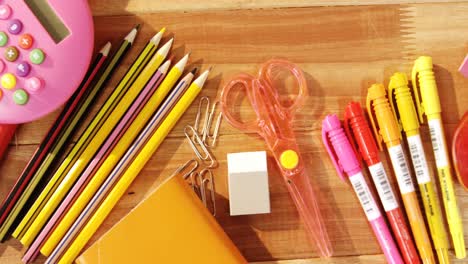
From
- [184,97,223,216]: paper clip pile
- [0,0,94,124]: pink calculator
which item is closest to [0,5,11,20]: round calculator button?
[0,0,94,124]: pink calculator

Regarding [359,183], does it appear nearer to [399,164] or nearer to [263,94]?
[399,164]

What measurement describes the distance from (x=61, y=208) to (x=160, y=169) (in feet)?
0.40

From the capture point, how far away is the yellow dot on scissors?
0.62 m

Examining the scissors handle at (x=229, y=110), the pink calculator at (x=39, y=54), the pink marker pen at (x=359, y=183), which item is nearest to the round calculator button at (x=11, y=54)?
the pink calculator at (x=39, y=54)

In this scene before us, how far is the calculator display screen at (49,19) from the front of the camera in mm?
571

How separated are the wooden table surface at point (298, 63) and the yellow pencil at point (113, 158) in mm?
33

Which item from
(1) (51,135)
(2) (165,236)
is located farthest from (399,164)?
(1) (51,135)

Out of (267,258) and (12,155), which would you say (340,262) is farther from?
(12,155)

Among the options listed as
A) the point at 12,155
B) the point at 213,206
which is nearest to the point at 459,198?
the point at 213,206

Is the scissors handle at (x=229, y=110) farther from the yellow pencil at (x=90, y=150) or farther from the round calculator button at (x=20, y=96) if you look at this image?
the round calculator button at (x=20, y=96)

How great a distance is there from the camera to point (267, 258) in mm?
634

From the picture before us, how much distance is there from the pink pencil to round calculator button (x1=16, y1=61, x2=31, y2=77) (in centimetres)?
12

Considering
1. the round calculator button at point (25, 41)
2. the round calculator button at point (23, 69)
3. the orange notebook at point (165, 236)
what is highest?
the round calculator button at point (25, 41)

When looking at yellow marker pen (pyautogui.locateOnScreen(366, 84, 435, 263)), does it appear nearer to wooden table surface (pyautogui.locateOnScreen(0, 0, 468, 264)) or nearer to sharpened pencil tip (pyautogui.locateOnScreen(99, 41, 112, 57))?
wooden table surface (pyautogui.locateOnScreen(0, 0, 468, 264))
